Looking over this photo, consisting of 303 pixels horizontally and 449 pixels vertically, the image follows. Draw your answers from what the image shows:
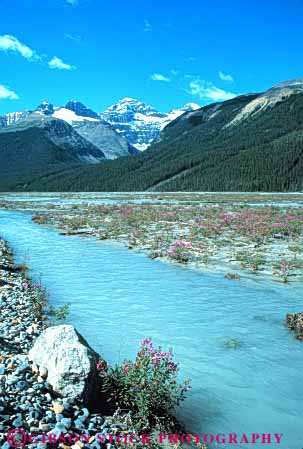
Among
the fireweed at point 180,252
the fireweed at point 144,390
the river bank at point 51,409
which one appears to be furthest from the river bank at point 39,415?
the fireweed at point 180,252

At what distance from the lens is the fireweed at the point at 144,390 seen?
19.2 ft

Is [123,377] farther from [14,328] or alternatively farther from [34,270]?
[34,270]

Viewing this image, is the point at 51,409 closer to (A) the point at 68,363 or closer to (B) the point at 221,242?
(A) the point at 68,363

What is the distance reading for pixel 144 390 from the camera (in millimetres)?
5887

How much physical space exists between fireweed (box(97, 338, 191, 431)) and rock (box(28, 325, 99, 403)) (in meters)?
0.24

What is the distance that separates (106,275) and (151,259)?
13.5 ft

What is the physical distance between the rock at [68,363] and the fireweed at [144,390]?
240 millimetres

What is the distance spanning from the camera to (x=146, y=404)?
5.83m

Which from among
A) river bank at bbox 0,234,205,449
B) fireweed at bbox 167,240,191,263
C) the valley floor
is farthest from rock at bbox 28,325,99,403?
fireweed at bbox 167,240,191,263

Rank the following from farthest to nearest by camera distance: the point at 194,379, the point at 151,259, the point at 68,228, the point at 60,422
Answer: the point at 68,228
the point at 151,259
the point at 194,379
the point at 60,422

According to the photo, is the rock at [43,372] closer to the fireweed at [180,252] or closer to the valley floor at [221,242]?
the valley floor at [221,242]

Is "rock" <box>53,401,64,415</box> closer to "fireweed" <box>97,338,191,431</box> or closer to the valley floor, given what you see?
"fireweed" <box>97,338,191,431</box>

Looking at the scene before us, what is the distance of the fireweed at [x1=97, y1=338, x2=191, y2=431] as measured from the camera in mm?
5844

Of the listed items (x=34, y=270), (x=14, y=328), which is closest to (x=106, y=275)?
(x=34, y=270)
